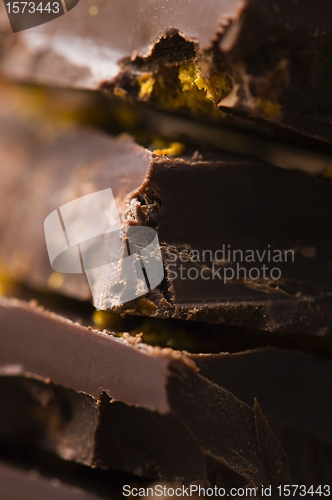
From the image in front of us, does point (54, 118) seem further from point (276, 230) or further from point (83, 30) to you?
point (276, 230)

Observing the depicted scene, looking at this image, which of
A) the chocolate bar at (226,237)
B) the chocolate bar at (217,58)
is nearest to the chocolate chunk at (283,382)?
the chocolate bar at (226,237)

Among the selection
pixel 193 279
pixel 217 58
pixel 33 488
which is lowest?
pixel 33 488

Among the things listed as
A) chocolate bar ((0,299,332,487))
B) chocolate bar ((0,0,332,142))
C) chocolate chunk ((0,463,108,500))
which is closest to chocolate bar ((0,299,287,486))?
chocolate bar ((0,299,332,487))

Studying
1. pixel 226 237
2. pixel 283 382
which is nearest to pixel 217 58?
pixel 226 237

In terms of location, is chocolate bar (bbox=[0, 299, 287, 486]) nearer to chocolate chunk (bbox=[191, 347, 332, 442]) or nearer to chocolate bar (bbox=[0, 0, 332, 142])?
chocolate chunk (bbox=[191, 347, 332, 442])

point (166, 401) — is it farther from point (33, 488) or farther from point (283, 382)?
point (33, 488)

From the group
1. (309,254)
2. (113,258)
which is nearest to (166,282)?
(113,258)

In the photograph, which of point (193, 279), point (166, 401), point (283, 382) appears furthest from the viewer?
point (283, 382)

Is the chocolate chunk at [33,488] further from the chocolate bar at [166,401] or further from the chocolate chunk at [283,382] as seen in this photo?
the chocolate chunk at [283,382]
